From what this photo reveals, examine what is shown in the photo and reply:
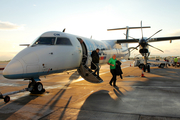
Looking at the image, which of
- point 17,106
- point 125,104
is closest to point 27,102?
point 17,106

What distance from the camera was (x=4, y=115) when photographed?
4500 millimetres

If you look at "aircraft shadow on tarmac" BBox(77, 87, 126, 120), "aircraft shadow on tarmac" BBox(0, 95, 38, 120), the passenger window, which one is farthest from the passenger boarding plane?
"aircraft shadow on tarmac" BBox(77, 87, 126, 120)

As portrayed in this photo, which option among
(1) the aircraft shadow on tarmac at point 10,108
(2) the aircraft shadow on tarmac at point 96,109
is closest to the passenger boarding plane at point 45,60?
(1) the aircraft shadow on tarmac at point 10,108

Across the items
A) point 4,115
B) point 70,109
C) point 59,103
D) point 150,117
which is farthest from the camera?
point 59,103

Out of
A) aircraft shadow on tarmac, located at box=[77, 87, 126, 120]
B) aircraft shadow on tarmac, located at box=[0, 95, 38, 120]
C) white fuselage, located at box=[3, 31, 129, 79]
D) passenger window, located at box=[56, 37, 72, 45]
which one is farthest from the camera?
passenger window, located at box=[56, 37, 72, 45]

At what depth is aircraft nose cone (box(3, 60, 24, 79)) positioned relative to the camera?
225 inches

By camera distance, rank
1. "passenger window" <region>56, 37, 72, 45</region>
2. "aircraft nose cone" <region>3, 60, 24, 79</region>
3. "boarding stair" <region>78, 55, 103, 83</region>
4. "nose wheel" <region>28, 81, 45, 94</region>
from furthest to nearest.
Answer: "boarding stair" <region>78, 55, 103, 83</region>, "passenger window" <region>56, 37, 72, 45</region>, "nose wheel" <region>28, 81, 45, 94</region>, "aircraft nose cone" <region>3, 60, 24, 79</region>

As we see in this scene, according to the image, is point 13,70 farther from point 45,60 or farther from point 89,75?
point 89,75

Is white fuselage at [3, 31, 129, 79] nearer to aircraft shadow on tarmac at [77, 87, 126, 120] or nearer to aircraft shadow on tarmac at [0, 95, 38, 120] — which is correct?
aircraft shadow on tarmac at [0, 95, 38, 120]

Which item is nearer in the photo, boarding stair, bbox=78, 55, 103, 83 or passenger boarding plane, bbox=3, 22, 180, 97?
passenger boarding plane, bbox=3, 22, 180, 97

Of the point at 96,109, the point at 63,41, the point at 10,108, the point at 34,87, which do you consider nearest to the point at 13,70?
the point at 10,108

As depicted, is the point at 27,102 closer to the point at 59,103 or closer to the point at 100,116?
the point at 59,103

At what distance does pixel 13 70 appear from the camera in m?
5.71

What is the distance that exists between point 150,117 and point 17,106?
173 inches
